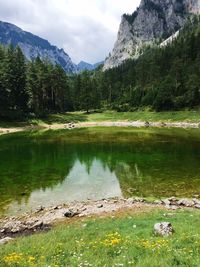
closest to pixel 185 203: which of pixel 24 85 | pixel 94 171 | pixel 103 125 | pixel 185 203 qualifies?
pixel 185 203

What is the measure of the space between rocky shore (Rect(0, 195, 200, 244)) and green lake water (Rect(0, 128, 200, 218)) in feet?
6.45

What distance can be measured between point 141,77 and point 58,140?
98893 mm

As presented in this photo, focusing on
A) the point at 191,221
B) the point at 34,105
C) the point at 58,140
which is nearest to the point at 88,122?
the point at 34,105

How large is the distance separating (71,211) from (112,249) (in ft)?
43.1

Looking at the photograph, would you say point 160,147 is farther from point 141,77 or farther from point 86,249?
point 141,77

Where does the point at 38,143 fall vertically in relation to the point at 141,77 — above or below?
below

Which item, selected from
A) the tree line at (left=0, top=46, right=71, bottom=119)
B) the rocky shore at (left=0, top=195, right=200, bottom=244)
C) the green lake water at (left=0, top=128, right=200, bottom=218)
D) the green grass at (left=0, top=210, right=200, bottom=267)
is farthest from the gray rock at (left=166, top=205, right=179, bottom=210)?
the tree line at (left=0, top=46, right=71, bottom=119)

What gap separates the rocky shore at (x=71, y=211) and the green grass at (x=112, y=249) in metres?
5.20

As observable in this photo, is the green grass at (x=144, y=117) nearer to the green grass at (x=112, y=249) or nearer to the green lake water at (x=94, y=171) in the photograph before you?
the green lake water at (x=94, y=171)

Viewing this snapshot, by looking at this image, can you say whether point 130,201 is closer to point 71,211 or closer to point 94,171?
point 71,211

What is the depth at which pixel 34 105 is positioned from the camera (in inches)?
4528

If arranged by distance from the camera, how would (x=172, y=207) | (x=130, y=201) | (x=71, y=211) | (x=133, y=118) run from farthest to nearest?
(x=133, y=118) → (x=130, y=201) → (x=71, y=211) → (x=172, y=207)

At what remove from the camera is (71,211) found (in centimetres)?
2586

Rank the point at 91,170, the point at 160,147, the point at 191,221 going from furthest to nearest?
1. the point at 160,147
2. the point at 91,170
3. the point at 191,221
